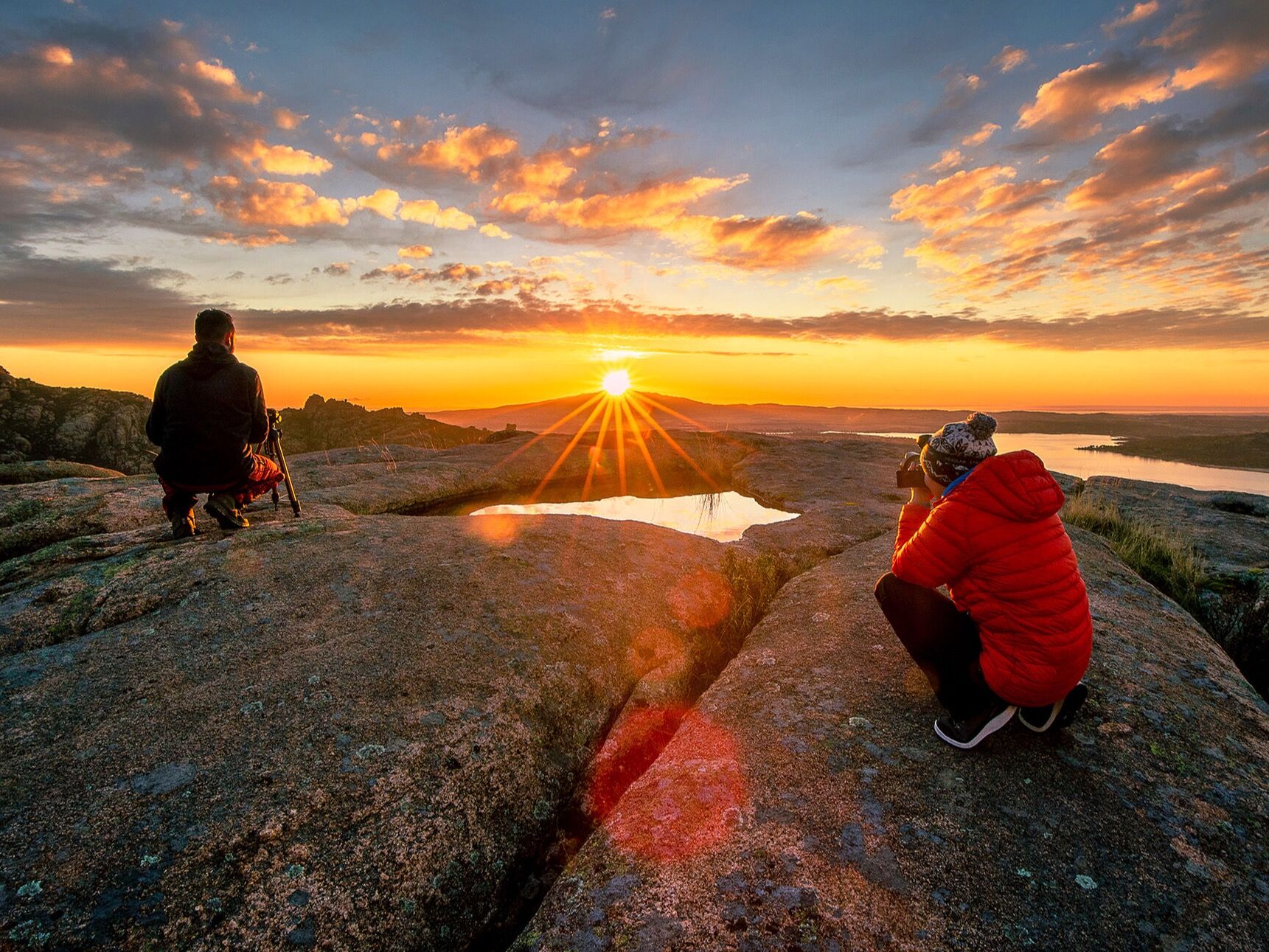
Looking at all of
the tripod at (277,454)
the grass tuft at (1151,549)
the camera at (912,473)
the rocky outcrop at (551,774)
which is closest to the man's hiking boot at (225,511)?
the rocky outcrop at (551,774)

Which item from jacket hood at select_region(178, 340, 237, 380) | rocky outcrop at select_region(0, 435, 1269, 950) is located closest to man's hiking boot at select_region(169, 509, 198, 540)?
rocky outcrop at select_region(0, 435, 1269, 950)

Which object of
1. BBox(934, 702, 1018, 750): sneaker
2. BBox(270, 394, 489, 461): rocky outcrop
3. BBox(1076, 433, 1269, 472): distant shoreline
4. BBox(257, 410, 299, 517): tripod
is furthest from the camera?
BBox(1076, 433, 1269, 472): distant shoreline

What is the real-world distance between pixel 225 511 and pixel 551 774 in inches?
242

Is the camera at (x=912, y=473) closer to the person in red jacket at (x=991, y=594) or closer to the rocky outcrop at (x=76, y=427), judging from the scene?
the person in red jacket at (x=991, y=594)

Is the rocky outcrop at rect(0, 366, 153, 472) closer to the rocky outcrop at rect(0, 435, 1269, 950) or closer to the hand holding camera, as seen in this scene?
the rocky outcrop at rect(0, 435, 1269, 950)

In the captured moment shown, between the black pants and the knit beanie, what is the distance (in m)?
0.89

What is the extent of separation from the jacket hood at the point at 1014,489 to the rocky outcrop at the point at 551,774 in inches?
68.6

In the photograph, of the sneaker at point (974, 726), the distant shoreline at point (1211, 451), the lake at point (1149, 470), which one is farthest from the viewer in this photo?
the distant shoreline at point (1211, 451)

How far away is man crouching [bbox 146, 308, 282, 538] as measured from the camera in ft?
22.1

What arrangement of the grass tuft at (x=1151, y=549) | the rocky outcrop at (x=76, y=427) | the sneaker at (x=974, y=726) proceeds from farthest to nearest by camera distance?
1. the rocky outcrop at (x=76, y=427)
2. the grass tuft at (x=1151, y=549)
3. the sneaker at (x=974, y=726)

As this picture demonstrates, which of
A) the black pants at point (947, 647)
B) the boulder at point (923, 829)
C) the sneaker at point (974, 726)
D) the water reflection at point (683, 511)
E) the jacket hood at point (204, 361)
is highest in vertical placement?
the jacket hood at point (204, 361)

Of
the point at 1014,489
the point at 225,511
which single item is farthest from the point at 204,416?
the point at 1014,489

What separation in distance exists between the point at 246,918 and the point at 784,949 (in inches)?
101

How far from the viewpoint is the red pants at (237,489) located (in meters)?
7.01
